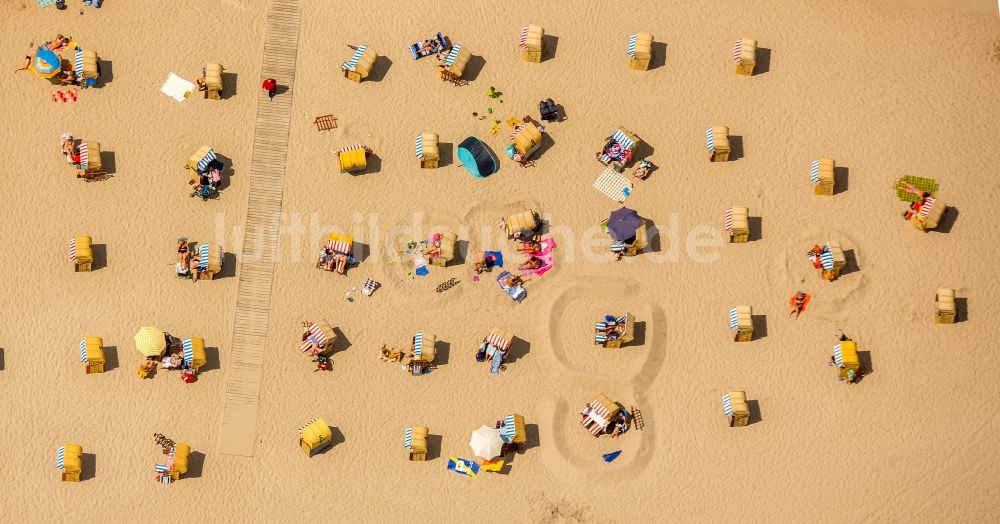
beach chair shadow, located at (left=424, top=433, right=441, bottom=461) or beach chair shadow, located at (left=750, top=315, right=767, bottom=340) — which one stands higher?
beach chair shadow, located at (left=750, top=315, right=767, bottom=340)

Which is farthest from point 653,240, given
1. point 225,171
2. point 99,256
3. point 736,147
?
point 99,256

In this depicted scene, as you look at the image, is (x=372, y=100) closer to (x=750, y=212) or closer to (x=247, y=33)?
(x=247, y=33)

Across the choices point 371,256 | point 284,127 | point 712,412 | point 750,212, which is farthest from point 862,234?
point 284,127

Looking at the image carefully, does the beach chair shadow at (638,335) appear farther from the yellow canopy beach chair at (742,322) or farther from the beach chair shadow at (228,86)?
the beach chair shadow at (228,86)

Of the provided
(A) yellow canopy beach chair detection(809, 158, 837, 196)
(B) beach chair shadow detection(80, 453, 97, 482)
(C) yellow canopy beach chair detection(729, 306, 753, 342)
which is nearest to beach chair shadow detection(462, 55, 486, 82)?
(A) yellow canopy beach chair detection(809, 158, 837, 196)

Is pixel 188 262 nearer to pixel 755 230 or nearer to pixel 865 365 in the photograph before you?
pixel 755 230

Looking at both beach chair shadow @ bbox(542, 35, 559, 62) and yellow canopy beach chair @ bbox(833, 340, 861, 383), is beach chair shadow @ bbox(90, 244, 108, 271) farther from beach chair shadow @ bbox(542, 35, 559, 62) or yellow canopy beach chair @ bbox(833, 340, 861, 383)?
yellow canopy beach chair @ bbox(833, 340, 861, 383)

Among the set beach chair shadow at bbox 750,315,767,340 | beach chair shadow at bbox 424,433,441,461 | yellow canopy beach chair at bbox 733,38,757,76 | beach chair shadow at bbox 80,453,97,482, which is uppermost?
yellow canopy beach chair at bbox 733,38,757,76
